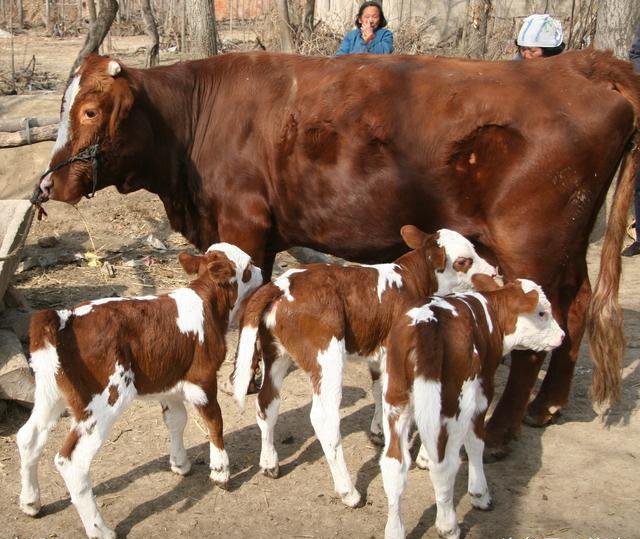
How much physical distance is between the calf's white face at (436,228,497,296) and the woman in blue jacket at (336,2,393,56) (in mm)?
4605

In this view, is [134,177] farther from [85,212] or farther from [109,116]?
[85,212]

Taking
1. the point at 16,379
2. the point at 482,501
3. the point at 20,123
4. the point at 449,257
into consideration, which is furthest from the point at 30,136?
the point at 482,501

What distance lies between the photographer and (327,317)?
4.31m

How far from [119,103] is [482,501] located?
11.4 feet

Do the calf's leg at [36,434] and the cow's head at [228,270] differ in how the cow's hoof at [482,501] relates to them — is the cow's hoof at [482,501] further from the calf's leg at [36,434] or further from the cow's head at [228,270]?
the calf's leg at [36,434]

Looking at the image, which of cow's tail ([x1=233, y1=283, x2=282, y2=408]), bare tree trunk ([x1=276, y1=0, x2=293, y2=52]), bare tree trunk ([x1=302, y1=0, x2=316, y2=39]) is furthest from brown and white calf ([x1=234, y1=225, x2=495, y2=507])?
bare tree trunk ([x1=302, y1=0, x2=316, y2=39])

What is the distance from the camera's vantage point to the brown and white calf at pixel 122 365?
395 centimetres

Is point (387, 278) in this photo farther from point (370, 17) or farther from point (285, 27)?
point (285, 27)

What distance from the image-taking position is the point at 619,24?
10.2 m

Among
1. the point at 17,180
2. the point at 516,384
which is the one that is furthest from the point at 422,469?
the point at 17,180

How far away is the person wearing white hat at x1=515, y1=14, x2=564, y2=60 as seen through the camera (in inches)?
275

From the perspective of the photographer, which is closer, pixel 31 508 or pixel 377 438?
pixel 31 508

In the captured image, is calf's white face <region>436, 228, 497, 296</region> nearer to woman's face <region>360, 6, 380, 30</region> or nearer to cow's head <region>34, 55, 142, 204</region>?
cow's head <region>34, 55, 142, 204</region>

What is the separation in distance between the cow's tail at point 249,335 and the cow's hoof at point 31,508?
3.92 ft
